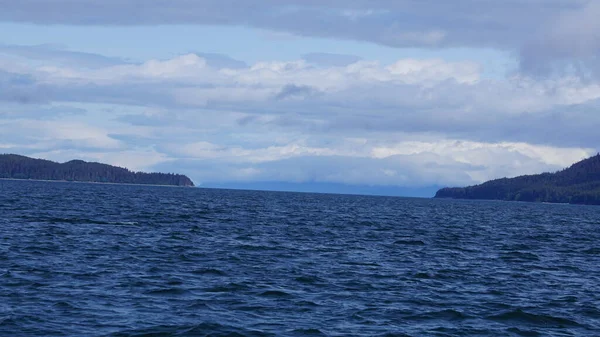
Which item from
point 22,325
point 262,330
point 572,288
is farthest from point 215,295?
point 572,288

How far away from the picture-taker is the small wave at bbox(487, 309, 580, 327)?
29031 mm

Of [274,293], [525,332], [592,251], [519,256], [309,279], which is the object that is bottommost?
[525,332]

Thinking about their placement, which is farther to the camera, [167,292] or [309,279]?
[309,279]

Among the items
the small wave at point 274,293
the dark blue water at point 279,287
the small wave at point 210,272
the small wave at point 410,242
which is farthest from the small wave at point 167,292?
the small wave at point 410,242

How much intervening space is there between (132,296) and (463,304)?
12602 millimetres

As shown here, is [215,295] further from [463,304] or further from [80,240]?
[80,240]

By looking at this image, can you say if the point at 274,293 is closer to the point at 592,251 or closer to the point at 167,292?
the point at 167,292

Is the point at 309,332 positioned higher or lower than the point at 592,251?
lower

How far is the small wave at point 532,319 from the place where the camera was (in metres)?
29.0

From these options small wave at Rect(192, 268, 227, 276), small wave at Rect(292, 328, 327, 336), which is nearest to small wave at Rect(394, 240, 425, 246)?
small wave at Rect(192, 268, 227, 276)

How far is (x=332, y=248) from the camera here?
52.6m

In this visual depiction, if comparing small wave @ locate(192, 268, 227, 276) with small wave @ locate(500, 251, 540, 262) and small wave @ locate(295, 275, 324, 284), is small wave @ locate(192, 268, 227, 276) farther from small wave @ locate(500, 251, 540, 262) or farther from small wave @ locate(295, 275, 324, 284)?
small wave @ locate(500, 251, 540, 262)

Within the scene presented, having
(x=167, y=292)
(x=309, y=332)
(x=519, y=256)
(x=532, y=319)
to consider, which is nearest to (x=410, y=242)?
(x=519, y=256)

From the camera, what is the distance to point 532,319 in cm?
2958
